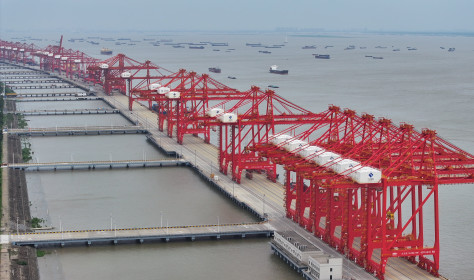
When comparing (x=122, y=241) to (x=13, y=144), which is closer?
(x=122, y=241)

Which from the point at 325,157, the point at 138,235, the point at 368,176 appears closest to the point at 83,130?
the point at 138,235

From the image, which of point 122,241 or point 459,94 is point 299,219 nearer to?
point 122,241

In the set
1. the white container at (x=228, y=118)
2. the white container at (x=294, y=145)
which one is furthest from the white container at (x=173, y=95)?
the white container at (x=294, y=145)

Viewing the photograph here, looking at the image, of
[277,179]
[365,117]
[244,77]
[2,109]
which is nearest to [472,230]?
[365,117]

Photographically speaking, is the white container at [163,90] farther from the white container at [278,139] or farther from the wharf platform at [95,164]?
the white container at [278,139]

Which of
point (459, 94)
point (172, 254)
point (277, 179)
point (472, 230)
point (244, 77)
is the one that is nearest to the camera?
point (172, 254)
